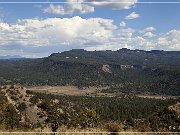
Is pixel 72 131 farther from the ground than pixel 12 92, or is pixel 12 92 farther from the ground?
pixel 72 131

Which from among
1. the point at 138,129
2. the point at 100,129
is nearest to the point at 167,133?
the point at 138,129

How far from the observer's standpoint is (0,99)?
5459 centimetres

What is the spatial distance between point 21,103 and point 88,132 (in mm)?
44539

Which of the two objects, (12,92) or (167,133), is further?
(12,92)

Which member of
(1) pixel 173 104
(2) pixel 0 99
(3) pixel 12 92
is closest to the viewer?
(2) pixel 0 99

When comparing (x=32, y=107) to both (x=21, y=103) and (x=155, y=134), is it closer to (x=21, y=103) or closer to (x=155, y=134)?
(x=21, y=103)

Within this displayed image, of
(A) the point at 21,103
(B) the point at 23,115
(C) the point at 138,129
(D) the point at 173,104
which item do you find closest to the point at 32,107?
(A) the point at 21,103

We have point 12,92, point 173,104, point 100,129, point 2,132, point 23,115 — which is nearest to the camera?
point 2,132

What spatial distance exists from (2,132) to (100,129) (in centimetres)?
327

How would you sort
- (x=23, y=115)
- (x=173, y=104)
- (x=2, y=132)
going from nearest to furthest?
(x=2, y=132)
(x=23, y=115)
(x=173, y=104)

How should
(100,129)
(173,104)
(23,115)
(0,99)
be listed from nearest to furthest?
(100,129), (23,115), (0,99), (173,104)

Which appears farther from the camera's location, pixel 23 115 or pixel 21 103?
pixel 21 103

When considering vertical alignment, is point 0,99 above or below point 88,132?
below

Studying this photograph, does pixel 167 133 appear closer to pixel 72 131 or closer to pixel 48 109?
pixel 72 131
